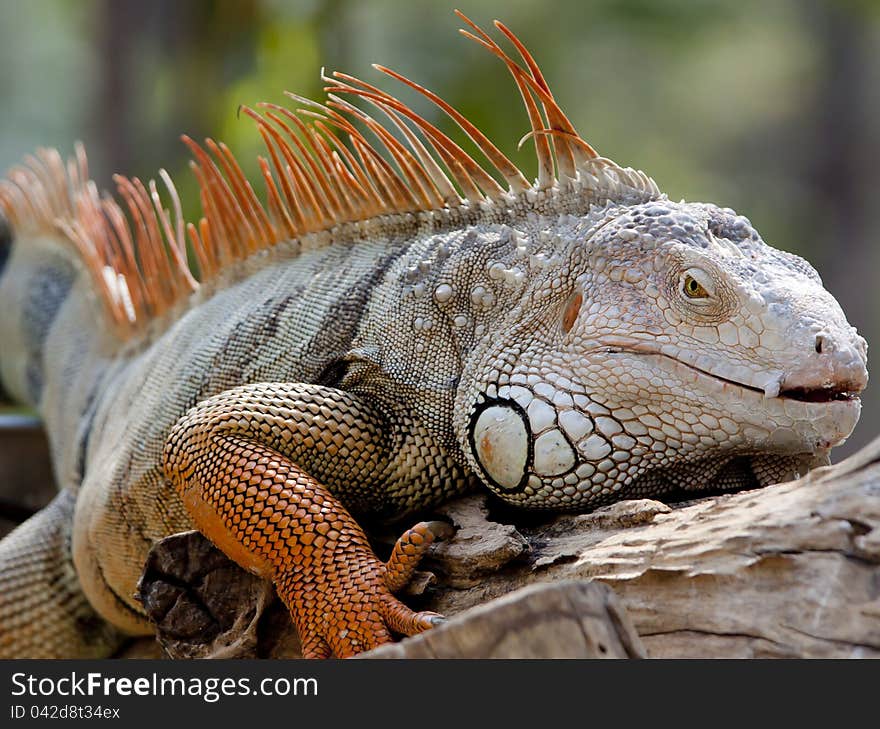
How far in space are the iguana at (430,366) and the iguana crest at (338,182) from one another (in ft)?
0.04

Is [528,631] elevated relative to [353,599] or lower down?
elevated

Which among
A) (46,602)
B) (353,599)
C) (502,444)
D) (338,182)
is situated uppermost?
(338,182)

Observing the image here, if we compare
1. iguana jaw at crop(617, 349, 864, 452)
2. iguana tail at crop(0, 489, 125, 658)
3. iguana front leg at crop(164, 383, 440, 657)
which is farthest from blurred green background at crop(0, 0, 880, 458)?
iguana jaw at crop(617, 349, 864, 452)

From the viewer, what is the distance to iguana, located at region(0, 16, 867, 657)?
8.86ft

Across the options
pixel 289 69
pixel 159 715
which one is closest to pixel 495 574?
pixel 159 715

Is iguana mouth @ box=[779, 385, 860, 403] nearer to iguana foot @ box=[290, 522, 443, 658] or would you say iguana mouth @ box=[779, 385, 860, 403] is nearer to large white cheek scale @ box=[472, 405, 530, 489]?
large white cheek scale @ box=[472, 405, 530, 489]

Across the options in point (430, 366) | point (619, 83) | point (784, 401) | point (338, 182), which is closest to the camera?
point (784, 401)

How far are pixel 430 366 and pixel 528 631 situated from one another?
139 centimetres

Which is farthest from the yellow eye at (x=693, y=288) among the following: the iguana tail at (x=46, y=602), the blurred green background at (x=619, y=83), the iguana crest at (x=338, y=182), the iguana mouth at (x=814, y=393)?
the blurred green background at (x=619, y=83)

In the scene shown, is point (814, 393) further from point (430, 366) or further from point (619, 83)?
point (619, 83)

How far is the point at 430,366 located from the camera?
317 centimetres

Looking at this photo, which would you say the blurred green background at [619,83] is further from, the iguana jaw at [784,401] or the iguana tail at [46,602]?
the iguana jaw at [784,401]

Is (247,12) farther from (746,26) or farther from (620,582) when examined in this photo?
(746,26)

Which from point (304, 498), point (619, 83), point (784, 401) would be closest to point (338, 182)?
point (304, 498)
